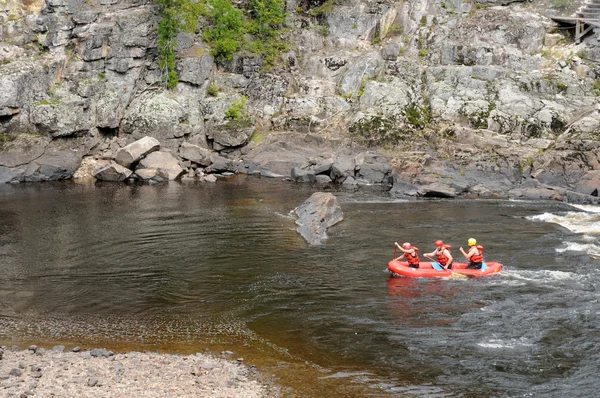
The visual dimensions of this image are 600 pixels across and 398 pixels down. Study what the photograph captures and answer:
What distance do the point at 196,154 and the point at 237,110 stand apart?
5.44 metres

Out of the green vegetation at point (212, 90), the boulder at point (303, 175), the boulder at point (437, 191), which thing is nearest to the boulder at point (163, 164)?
the green vegetation at point (212, 90)

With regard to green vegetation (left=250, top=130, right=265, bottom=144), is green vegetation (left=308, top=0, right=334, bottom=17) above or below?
above

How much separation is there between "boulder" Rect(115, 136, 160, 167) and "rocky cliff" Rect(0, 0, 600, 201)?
157 cm

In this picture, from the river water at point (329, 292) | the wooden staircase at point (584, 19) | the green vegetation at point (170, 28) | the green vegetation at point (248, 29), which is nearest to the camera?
the river water at point (329, 292)

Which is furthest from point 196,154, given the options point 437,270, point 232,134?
point 437,270

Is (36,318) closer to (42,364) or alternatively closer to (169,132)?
(42,364)

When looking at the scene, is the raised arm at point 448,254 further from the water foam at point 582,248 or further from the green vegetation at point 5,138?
the green vegetation at point 5,138

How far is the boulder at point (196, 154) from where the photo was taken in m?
49.0

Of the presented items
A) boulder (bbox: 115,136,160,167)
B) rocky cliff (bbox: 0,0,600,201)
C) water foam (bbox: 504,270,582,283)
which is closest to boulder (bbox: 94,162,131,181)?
boulder (bbox: 115,136,160,167)

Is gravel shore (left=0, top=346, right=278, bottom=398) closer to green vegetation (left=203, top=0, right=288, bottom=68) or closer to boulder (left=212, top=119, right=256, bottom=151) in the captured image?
boulder (left=212, top=119, right=256, bottom=151)

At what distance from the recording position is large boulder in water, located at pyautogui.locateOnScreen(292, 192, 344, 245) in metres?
31.0

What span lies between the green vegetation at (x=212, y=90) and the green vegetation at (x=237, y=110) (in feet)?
5.61

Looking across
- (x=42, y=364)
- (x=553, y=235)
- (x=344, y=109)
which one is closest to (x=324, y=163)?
(x=344, y=109)

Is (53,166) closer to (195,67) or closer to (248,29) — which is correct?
(195,67)
